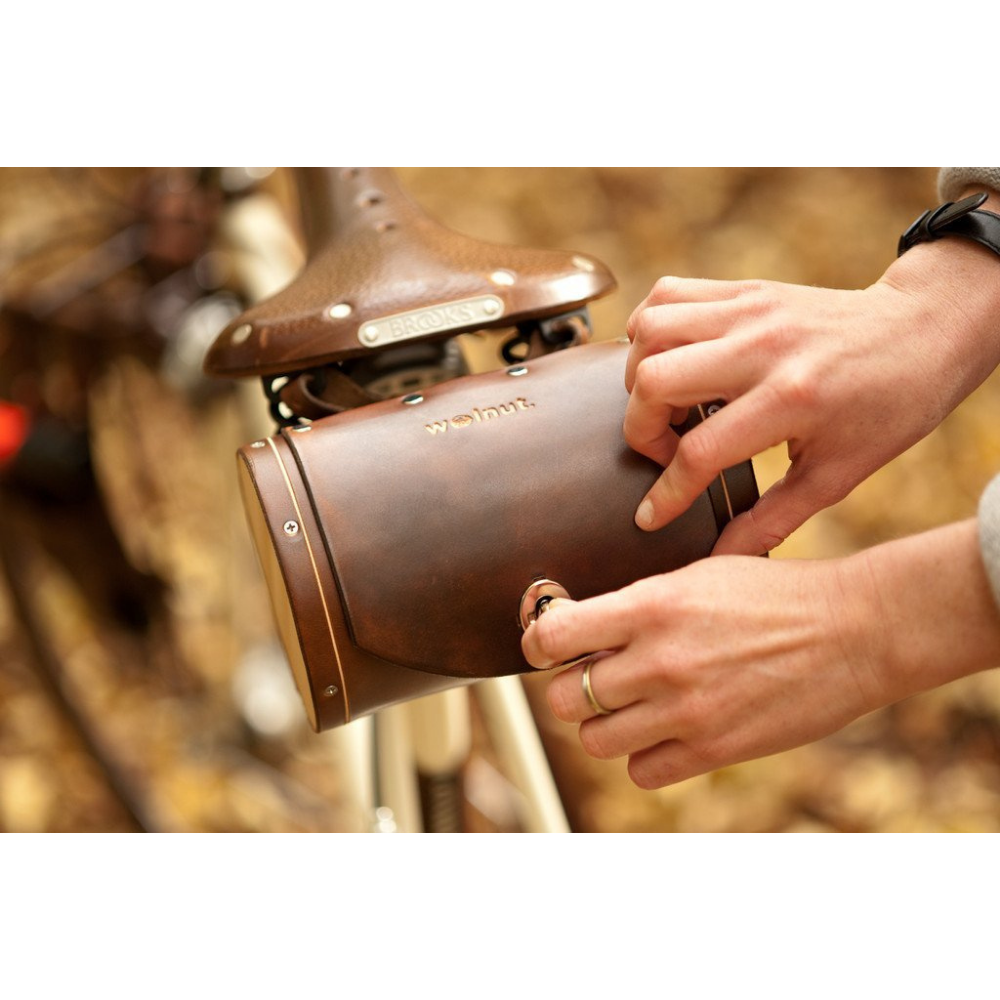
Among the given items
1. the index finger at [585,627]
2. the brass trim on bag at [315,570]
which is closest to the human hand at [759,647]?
the index finger at [585,627]

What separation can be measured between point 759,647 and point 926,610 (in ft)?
0.28

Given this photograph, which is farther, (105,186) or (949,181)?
(105,186)

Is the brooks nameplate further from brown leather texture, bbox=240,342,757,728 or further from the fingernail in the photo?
the fingernail

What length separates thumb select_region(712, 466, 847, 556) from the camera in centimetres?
61

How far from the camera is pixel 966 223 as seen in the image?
25.4 inches

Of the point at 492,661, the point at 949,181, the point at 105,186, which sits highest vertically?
the point at 105,186

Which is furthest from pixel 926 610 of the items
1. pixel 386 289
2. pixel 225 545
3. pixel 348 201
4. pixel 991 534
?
pixel 225 545

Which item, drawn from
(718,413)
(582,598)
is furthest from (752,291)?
(582,598)

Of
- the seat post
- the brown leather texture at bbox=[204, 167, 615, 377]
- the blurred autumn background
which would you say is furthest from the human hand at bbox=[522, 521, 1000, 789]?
the blurred autumn background

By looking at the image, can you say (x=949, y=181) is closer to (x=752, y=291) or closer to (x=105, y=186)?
(x=752, y=291)

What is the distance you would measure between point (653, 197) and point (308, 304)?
4.07ft

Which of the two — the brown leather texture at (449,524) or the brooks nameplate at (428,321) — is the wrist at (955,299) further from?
the brooks nameplate at (428,321)

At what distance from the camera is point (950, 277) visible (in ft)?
2.06

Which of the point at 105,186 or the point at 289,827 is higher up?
the point at 105,186
